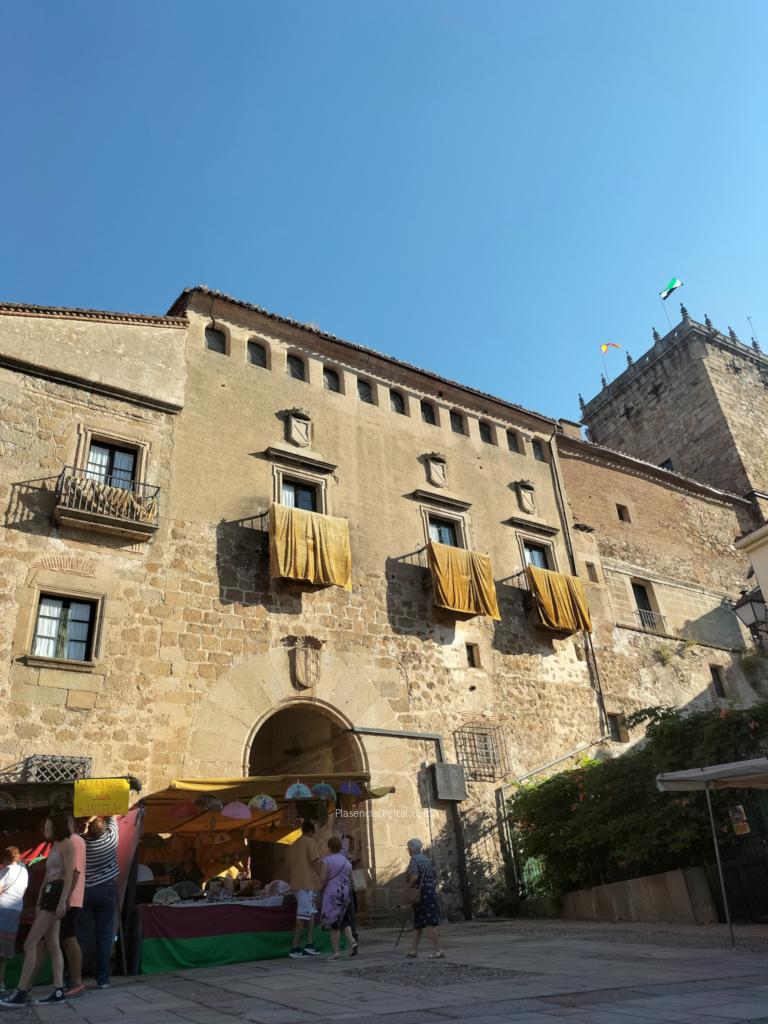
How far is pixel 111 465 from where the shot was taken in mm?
15344

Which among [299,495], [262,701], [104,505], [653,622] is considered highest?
[299,495]

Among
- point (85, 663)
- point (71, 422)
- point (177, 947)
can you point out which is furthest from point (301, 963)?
point (71, 422)

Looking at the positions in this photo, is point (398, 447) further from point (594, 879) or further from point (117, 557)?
point (594, 879)

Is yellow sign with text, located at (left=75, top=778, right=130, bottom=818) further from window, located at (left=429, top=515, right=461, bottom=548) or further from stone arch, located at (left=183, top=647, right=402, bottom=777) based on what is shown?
window, located at (left=429, top=515, right=461, bottom=548)

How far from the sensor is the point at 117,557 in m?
14.3

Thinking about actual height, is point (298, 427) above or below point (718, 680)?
above

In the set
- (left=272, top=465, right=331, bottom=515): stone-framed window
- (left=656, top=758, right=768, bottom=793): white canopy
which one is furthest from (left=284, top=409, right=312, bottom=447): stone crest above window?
(left=656, top=758, right=768, bottom=793): white canopy

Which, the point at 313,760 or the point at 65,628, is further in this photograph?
the point at 313,760

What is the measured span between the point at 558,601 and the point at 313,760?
745cm

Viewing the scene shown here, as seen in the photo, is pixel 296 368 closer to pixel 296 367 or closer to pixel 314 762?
pixel 296 367

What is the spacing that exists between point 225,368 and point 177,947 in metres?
12.3

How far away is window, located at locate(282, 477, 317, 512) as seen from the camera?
1750 centimetres

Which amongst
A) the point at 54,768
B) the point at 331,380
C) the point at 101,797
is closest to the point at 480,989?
the point at 101,797

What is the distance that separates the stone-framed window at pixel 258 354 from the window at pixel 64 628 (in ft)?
24.5
